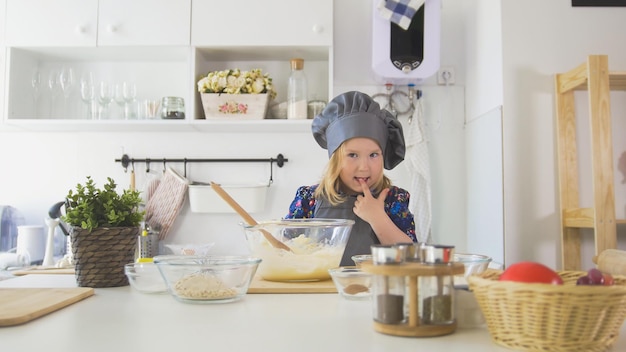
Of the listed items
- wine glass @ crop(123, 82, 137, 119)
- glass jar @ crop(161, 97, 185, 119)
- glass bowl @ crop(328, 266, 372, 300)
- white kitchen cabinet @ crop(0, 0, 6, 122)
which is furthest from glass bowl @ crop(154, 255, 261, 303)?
white kitchen cabinet @ crop(0, 0, 6, 122)

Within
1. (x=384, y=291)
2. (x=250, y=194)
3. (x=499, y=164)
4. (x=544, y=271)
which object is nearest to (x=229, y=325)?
(x=384, y=291)

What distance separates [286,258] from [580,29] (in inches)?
60.0

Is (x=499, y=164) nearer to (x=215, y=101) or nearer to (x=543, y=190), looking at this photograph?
(x=543, y=190)

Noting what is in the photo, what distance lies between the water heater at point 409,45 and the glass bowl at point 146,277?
5.16 feet

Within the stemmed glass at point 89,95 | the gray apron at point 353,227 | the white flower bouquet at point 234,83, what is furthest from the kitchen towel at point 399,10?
the stemmed glass at point 89,95

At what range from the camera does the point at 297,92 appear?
2.42 meters

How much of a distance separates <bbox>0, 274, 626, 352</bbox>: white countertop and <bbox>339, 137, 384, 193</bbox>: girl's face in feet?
2.45

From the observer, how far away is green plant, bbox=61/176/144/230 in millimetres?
1115

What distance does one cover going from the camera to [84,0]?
7.91 ft

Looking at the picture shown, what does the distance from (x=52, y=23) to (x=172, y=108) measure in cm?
60

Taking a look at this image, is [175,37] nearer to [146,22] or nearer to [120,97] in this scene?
[146,22]

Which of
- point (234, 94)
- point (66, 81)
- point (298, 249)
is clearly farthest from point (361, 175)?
point (66, 81)

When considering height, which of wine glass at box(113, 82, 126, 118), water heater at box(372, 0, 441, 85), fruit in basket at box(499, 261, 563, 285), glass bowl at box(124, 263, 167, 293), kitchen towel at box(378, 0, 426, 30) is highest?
kitchen towel at box(378, 0, 426, 30)

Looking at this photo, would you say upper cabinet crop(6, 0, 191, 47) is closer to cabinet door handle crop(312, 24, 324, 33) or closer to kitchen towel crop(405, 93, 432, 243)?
cabinet door handle crop(312, 24, 324, 33)
